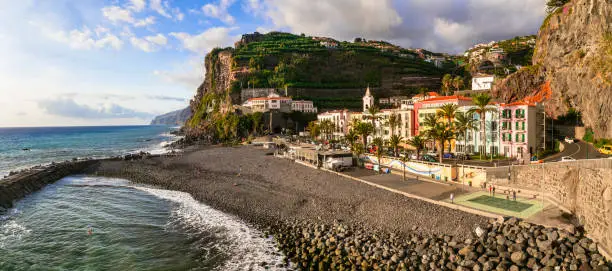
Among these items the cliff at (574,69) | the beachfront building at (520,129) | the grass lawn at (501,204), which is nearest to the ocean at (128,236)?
the grass lawn at (501,204)

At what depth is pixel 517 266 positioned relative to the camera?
681 inches

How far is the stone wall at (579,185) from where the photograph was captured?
1620 centimetres

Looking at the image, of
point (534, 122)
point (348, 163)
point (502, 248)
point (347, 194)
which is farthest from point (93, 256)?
point (534, 122)

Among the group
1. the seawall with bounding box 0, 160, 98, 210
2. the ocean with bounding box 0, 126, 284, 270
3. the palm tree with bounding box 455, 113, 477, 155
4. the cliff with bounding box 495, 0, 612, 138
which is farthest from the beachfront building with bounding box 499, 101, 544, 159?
the seawall with bounding box 0, 160, 98, 210

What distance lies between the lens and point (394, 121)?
6059cm

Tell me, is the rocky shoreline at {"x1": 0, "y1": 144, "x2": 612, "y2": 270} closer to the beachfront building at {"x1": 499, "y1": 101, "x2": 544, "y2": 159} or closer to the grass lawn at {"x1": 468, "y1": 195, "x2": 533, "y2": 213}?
the grass lawn at {"x1": 468, "y1": 195, "x2": 533, "y2": 213}

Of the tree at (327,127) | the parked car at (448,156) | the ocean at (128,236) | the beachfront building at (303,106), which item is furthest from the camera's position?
the beachfront building at (303,106)

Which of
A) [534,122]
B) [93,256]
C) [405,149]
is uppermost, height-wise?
[534,122]

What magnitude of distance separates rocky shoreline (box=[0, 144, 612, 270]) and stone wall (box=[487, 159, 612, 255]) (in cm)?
117

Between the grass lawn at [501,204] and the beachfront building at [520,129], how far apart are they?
19116 mm

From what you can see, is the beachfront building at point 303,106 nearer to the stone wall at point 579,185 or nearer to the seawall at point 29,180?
the seawall at point 29,180

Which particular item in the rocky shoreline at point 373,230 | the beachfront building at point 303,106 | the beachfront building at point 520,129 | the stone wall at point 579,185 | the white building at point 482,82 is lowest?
the rocky shoreline at point 373,230

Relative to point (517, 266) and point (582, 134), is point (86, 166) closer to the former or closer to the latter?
point (517, 266)

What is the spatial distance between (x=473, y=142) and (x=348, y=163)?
20009 mm
